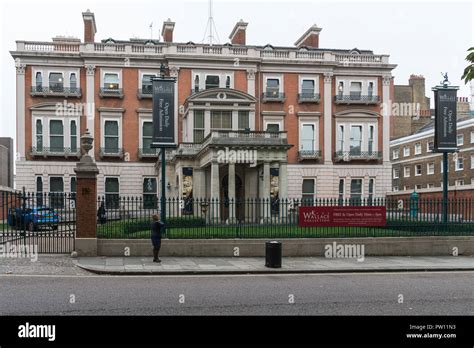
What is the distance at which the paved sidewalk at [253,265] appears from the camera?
53.6 ft

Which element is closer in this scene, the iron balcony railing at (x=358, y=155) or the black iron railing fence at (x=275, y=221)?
the black iron railing fence at (x=275, y=221)

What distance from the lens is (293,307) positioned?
1070 cm

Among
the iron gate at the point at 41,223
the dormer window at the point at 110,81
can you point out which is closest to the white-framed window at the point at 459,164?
the dormer window at the point at 110,81

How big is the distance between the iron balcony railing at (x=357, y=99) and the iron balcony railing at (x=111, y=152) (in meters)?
20.6

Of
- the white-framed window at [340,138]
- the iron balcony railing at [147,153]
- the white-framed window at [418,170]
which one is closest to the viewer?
the iron balcony railing at [147,153]

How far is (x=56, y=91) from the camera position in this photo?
4475 centimetres

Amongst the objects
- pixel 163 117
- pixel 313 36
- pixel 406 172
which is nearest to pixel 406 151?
pixel 406 172

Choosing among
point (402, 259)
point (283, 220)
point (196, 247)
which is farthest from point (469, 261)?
point (196, 247)

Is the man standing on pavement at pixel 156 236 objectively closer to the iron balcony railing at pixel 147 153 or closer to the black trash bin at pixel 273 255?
the black trash bin at pixel 273 255

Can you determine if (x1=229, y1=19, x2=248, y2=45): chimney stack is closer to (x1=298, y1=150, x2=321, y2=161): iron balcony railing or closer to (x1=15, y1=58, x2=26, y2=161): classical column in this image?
(x1=298, y1=150, x2=321, y2=161): iron balcony railing

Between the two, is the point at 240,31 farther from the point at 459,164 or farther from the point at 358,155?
the point at 459,164
